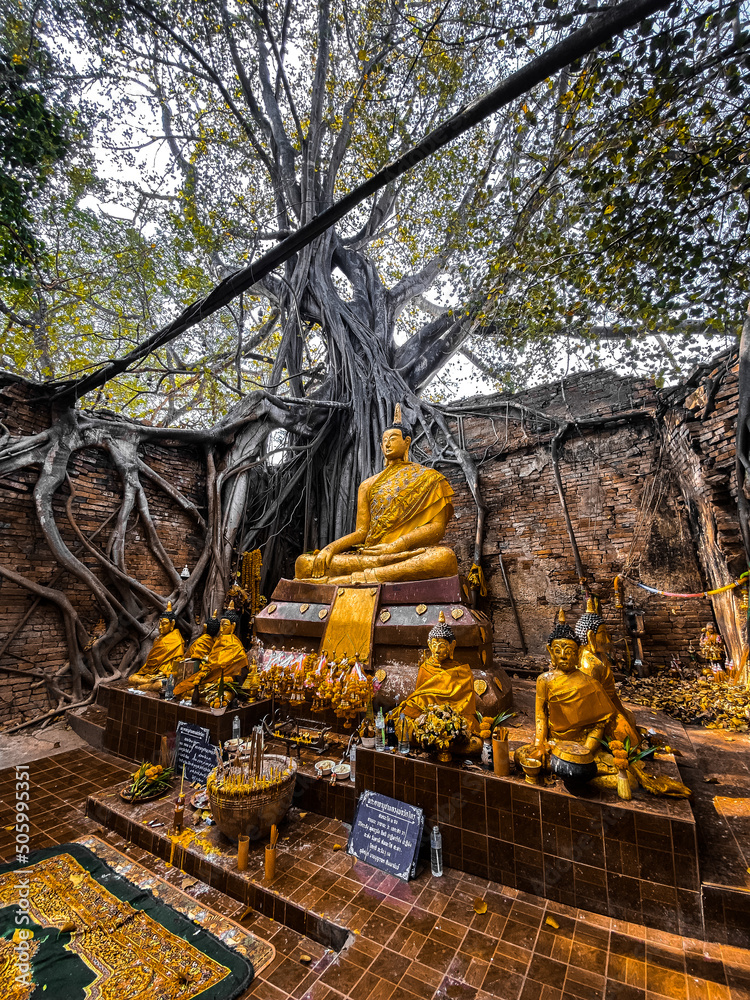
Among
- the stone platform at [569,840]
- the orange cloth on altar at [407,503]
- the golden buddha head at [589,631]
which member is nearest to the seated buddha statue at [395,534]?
the orange cloth on altar at [407,503]

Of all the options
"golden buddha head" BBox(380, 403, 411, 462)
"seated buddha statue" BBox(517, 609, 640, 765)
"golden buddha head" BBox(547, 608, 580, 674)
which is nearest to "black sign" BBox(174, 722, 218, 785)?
"seated buddha statue" BBox(517, 609, 640, 765)

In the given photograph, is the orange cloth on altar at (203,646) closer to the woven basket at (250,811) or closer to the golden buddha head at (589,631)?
the woven basket at (250,811)

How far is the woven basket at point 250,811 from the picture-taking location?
2662mm

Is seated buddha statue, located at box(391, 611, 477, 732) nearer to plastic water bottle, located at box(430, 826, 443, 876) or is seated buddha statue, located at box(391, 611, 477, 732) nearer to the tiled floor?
plastic water bottle, located at box(430, 826, 443, 876)

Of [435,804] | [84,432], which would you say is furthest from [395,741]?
[84,432]

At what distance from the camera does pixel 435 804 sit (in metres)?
2.61

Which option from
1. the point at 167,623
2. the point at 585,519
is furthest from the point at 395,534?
the point at 585,519

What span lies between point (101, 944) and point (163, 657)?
8.57 ft

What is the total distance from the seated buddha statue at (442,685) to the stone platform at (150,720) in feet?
5.01

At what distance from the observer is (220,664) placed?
14.0 feet

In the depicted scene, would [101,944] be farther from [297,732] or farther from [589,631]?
[589,631]

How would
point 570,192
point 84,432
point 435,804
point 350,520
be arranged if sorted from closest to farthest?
point 435,804 → point 570,192 → point 84,432 → point 350,520

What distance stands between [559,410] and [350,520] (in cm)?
400

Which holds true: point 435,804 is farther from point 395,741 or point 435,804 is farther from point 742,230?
point 742,230
